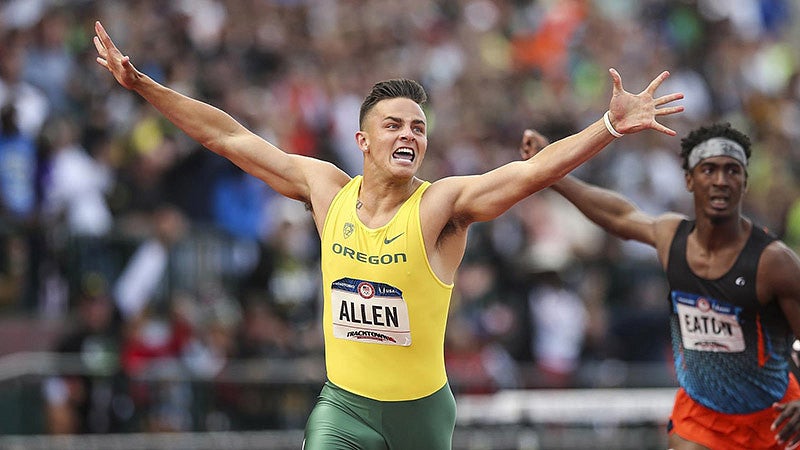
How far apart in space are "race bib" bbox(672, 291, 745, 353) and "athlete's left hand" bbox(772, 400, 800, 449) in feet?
1.83

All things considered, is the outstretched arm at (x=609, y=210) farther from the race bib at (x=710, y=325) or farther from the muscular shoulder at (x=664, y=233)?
the race bib at (x=710, y=325)

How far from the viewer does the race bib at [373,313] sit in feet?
25.6

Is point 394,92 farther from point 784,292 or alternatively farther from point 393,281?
point 784,292

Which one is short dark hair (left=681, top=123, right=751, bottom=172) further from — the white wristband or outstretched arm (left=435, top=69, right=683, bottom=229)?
the white wristband

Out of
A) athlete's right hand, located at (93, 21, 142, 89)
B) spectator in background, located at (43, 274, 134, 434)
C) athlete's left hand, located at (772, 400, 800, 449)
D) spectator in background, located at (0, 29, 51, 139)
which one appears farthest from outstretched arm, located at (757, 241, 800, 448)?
spectator in background, located at (0, 29, 51, 139)

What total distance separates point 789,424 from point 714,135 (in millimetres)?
1891

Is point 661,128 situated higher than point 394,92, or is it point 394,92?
point 394,92

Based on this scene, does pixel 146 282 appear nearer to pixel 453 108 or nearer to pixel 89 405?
pixel 89 405

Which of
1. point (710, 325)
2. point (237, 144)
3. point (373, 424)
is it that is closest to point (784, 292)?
point (710, 325)

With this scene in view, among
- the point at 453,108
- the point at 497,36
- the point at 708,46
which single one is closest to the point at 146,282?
the point at 453,108

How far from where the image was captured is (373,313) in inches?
309

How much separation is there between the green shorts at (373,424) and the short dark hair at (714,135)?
2502 mm

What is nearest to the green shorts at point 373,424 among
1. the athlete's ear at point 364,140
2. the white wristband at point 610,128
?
the athlete's ear at point 364,140

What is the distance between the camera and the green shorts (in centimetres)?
780
